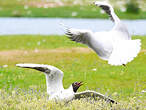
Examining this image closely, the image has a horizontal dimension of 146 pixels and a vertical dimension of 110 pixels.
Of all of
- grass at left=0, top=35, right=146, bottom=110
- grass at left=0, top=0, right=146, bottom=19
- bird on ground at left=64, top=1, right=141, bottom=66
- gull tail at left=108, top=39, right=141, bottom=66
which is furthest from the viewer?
grass at left=0, top=0, right=146, bottom=19

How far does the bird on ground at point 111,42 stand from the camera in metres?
7.53

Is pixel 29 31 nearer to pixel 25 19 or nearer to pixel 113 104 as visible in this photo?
pixel 25 19

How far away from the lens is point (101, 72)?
13312 millimetres

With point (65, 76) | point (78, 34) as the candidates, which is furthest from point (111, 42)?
point (65, 76)

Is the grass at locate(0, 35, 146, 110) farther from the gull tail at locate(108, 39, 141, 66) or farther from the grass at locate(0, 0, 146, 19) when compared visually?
the grass at locate(0, 0, 146, 19)

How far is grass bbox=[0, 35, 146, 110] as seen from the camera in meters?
7.81

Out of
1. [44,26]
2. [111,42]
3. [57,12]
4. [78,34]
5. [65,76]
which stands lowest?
[57,12]

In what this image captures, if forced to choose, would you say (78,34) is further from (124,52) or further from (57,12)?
(57,12)

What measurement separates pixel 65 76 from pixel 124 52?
17.6 feet

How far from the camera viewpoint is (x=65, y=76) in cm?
1275

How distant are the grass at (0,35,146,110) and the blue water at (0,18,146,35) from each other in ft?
21.7

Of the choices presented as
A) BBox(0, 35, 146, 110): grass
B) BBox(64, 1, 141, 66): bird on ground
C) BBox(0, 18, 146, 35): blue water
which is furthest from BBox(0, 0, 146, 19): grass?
BBox(64, 1, 141, 66): bird on ground

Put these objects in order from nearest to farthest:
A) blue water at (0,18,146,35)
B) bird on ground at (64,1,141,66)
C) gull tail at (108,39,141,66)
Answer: gull tail at (108,39,141,66)
bird on ground at (64,1,141,66)
blue water at (0,18,146,35)

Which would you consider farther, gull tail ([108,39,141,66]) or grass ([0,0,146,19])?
grass ([0,0,146,19])
